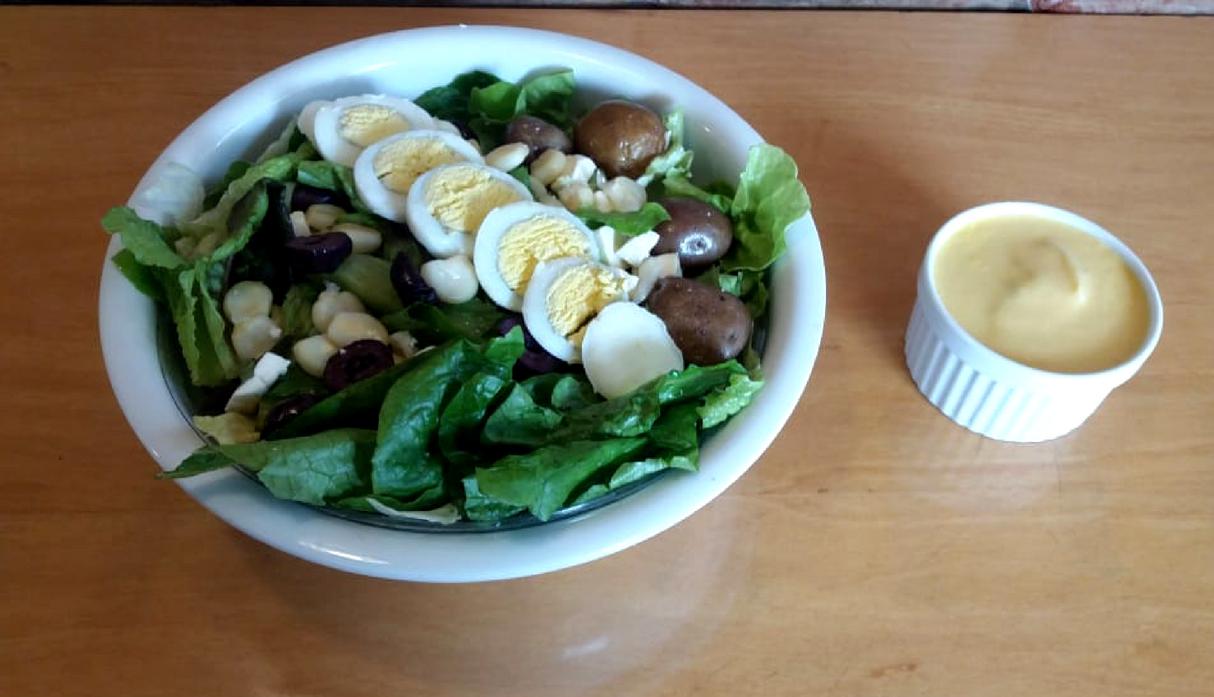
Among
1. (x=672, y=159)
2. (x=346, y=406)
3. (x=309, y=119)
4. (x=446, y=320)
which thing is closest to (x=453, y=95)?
(x=309, y=119)

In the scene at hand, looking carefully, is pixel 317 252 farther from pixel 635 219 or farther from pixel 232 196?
pixel 635 219

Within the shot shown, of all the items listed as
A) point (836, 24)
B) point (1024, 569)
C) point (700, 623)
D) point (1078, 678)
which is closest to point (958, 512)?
point (1024, 569)

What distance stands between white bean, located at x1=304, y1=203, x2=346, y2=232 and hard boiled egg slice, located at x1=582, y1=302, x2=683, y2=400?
12.6 inches

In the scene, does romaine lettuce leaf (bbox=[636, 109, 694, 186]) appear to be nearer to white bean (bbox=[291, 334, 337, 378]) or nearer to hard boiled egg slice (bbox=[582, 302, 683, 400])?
hard boiled egg slice (bbox=[582, 302, 683, 400])

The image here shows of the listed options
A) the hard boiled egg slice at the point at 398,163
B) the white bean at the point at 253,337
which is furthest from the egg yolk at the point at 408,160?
the white bean at the point at 253,337

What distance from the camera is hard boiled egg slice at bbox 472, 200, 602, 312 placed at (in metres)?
1.00

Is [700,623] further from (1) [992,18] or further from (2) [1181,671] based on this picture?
(1) [992,18]

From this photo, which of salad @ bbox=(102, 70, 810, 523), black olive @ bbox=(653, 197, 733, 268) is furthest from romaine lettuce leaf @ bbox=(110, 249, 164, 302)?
black olive @ bbox=(653, 197, 733, 268)

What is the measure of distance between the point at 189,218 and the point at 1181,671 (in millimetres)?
1085

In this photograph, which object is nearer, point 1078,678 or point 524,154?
point 1078,678

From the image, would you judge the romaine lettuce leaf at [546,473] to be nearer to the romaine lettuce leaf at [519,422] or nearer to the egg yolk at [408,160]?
the romaine lettuce leaf at [519,422]

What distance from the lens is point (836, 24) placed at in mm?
1559

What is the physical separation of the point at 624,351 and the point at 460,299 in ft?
0.60

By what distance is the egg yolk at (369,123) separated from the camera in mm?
1104
